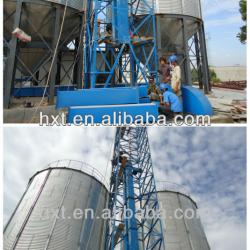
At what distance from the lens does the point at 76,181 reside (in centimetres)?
952

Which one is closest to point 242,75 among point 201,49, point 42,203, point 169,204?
point 201,49

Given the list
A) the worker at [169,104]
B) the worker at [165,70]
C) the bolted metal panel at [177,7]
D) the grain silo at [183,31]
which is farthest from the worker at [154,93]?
the bolted metal panel at [177,7]

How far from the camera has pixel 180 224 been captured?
11461 mm

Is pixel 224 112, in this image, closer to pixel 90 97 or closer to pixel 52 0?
pixel 90 97

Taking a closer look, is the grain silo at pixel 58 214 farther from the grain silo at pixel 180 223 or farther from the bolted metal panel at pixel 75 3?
the bolted metal panel at pixel 75 3

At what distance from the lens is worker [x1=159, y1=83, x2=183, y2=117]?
25.1ft

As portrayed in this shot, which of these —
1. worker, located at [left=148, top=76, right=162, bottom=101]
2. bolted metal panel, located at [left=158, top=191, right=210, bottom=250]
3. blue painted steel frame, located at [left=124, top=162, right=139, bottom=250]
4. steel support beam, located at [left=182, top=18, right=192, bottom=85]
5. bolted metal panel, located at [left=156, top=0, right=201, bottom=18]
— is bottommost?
bolted metal panel, located at [left=158, top=191, right=210, bottom=250]

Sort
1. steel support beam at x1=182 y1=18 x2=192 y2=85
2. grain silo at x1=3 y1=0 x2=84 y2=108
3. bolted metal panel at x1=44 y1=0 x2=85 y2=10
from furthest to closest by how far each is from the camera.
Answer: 1. steel support beam at x1=182 y1=18 x2=192 y2=85
2. bolted metal panel at x1=44 y1=0 x2=85 y2=10
3. grain silo at x1=3 y1=0 x2=84 y2=108

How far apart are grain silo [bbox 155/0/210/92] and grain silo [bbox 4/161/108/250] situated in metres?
7.46

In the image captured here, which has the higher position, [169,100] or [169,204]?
[169,100]

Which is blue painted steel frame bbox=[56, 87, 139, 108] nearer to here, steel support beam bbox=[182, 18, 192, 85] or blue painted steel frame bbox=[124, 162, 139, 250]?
blue painted steel frame bbox=[124, 162, 139, 250]

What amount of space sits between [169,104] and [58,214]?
4942mm

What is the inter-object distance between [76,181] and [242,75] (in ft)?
130

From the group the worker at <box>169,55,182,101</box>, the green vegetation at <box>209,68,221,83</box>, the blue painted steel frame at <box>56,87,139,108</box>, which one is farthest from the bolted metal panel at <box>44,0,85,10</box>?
the green vegetation at <box>209,68,221,83</box>
